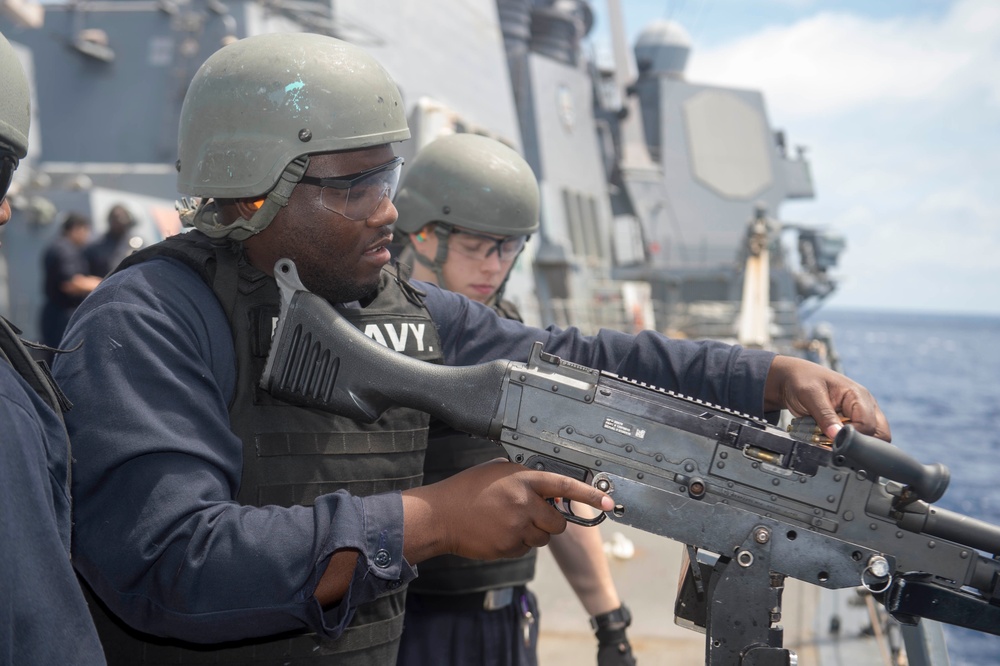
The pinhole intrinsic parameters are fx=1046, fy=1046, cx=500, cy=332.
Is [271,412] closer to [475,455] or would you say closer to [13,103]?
[13,103]

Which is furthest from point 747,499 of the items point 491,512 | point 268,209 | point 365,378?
point 268,209

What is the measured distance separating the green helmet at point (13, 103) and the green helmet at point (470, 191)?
1.94m

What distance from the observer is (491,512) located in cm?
174

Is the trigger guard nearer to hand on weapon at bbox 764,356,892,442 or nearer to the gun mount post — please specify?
the gun mount post

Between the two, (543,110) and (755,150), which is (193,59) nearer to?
(543,110)

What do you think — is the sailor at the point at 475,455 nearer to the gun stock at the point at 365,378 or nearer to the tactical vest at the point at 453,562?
the tactical vest at the point at 453,562

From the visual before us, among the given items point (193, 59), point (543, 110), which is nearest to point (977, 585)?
point (193, 59)

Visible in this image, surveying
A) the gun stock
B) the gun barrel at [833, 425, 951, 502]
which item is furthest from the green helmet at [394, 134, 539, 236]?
the gun barrel at [833, 425, 951, 502]

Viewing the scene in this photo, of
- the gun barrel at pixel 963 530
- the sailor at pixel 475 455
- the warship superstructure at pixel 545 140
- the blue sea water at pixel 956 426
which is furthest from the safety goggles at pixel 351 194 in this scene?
the blue sea water at pixel 956 426

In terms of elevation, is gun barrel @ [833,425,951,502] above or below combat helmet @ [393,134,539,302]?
below

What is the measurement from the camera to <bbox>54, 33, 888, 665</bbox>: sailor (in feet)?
5.32

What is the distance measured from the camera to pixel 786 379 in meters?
2.22

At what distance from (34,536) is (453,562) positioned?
167cm

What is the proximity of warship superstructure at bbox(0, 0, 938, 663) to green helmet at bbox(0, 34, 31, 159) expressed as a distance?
399cm
